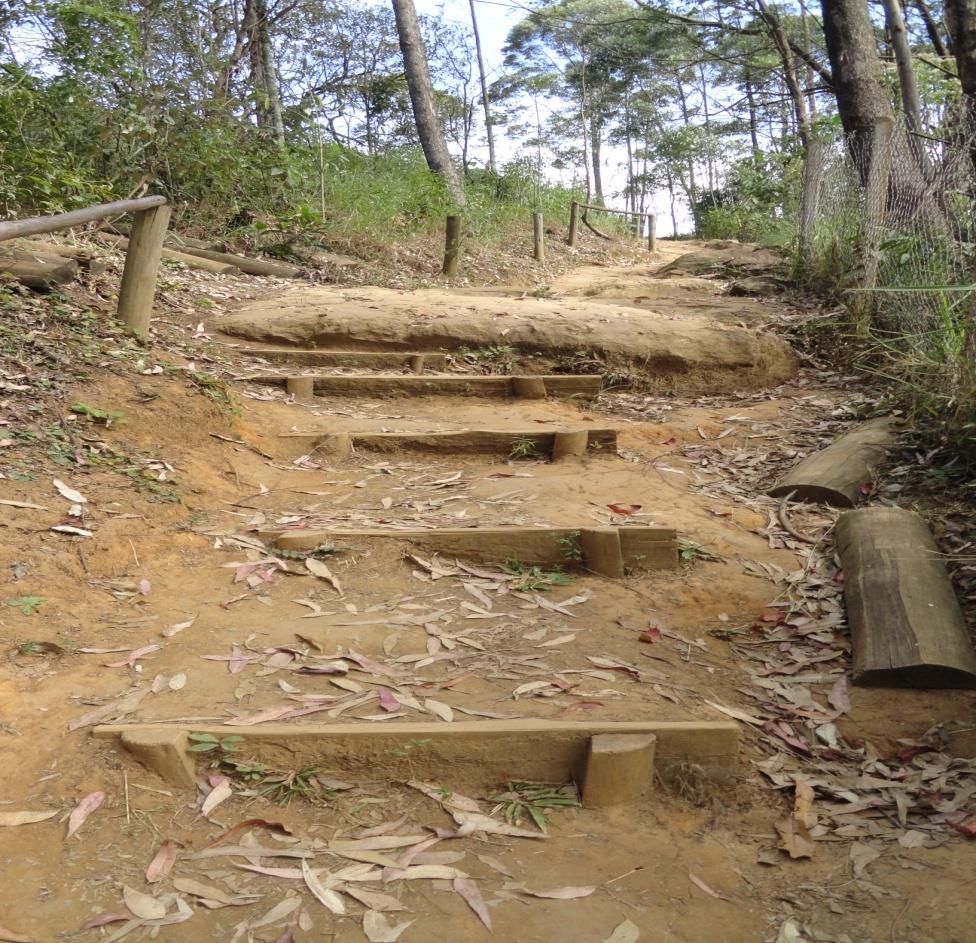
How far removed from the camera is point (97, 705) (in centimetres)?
213

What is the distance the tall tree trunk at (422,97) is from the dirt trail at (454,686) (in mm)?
7945

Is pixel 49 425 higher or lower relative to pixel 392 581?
higher

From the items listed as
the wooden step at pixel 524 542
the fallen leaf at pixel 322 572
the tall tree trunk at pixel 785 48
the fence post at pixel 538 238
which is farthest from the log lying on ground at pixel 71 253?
the tall tree trunk at pixel 785 48

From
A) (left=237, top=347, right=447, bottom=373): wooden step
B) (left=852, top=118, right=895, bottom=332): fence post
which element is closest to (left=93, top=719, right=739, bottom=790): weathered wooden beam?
(left=237, top=347, right=447, bottom=373): wooden step

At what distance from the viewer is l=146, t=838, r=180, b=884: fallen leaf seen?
166cm

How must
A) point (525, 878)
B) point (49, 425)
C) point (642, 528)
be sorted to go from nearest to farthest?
point (525, 878) < point (642, 528) < point (49, 425)

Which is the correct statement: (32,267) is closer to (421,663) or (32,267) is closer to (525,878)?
(421,663)

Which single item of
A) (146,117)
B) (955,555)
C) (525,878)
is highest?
(146,117)

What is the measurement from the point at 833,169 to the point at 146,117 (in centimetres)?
600

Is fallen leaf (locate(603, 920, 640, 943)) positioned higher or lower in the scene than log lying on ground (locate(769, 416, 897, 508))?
lower

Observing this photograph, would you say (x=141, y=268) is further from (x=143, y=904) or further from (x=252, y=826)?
(x=143, y=904)

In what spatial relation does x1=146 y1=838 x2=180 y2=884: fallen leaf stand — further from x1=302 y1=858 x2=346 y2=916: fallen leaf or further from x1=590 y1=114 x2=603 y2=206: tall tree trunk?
x1=590 y1=114 x2=603 y2=206: tall tree trunk

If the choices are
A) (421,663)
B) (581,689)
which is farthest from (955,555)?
(421,663)

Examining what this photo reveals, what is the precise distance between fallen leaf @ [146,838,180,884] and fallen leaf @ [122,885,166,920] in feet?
0.12
